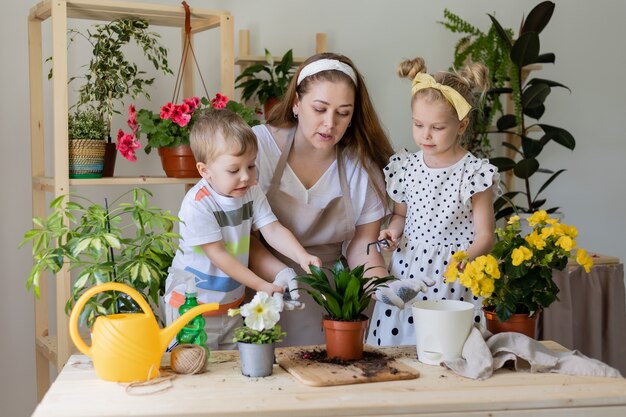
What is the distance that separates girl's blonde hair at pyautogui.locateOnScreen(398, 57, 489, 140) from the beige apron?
33cm

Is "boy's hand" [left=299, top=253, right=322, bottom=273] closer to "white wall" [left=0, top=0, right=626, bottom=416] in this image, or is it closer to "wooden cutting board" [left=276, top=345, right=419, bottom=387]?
"wooden cutting board" [left=276, top=345, right=419, bottom=387]

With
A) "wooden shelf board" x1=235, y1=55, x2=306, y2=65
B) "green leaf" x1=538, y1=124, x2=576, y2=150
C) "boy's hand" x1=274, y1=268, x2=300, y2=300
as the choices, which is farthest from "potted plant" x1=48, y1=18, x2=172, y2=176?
"green leaf" x1=538, y1=124, x2=576, y2=150

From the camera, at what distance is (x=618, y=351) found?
3238 millimetres

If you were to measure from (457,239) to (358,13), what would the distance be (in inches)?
60.7

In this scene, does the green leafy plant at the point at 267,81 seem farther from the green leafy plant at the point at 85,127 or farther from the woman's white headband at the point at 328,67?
the woman's white headband at the point at 328,67

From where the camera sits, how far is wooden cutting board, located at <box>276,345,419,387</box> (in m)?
1.61

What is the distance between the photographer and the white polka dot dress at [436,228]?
2268 mm

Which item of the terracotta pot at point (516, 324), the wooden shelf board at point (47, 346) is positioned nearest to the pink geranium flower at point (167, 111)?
the wooden shelf board at point (47, 346)

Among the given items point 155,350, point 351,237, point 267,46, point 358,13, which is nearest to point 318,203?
point 351,237

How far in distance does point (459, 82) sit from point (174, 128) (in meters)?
0.92

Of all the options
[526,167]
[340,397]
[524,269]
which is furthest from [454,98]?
[526,167]

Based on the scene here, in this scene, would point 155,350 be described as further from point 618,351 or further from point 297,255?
point 618,351

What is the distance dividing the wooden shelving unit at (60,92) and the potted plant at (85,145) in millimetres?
36

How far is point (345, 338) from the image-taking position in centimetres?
175
